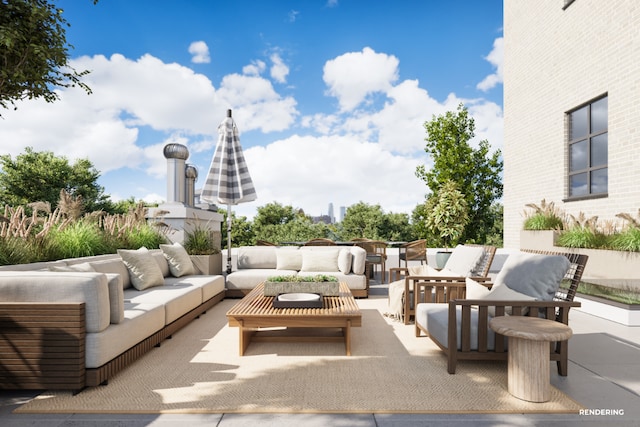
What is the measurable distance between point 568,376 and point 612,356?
82cm

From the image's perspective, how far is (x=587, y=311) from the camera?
16.4 ft

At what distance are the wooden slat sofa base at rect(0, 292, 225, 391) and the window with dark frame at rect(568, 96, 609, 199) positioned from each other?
28.4 feet

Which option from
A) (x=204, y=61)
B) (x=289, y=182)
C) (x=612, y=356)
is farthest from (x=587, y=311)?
(x=289, y=182)

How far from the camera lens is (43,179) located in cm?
2112

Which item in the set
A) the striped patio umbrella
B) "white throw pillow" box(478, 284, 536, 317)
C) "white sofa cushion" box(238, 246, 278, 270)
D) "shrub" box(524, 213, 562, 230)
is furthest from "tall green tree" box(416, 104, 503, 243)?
"white throw pillow" box(478, 284, 536, 317)

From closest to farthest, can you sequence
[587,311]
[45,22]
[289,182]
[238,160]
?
[45,22] → [587,311] → [238,160] → [289,182]

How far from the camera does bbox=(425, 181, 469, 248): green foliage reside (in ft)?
41.2

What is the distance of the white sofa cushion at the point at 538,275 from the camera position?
2979 millimetres

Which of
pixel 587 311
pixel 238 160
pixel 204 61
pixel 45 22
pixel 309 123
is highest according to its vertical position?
pixel 204 61

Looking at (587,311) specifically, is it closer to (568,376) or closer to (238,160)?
(568,376)

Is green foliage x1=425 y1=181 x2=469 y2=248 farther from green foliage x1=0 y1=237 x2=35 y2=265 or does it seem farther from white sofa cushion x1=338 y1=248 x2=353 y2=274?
green foliage x1=0 y1=237 x2=35 y2=265

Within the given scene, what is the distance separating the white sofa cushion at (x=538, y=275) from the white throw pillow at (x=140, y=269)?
3.71m

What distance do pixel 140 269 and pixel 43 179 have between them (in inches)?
846

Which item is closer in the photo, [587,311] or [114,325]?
[114,325]
